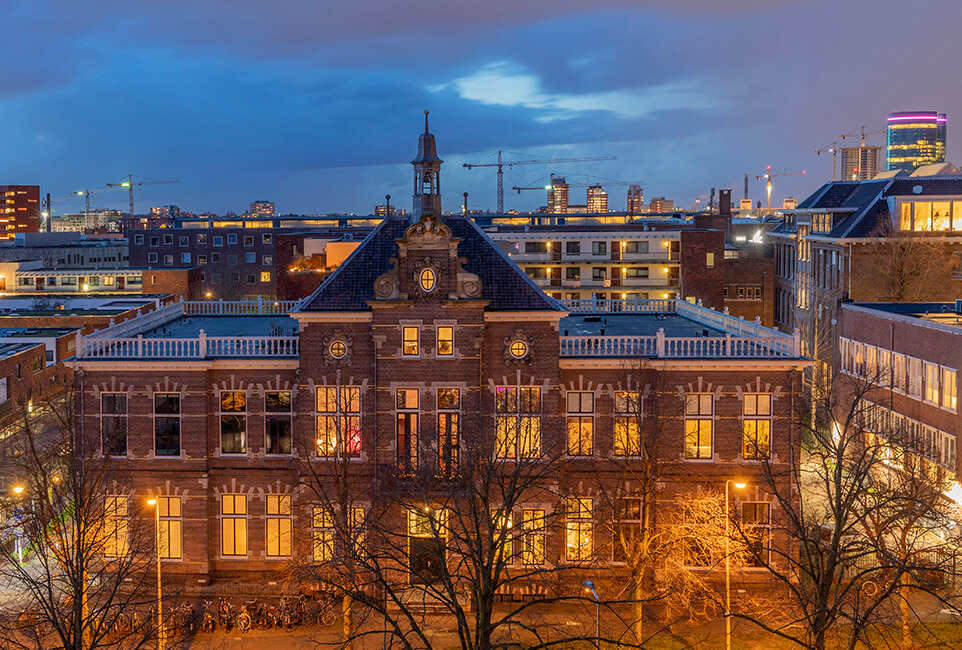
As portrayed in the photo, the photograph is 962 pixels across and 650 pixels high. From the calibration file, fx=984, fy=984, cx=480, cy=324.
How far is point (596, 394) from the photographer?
47.6m

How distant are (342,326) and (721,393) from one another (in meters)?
18.4

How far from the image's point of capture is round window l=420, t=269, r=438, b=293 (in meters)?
45.2

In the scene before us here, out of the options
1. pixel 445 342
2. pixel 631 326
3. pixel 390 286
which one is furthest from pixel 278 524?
pixel 631 326

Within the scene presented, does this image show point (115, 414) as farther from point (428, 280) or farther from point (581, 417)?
point (581, 417)

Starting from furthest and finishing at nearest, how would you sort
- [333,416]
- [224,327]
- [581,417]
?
[224,327]
[581,417]
[333,416]

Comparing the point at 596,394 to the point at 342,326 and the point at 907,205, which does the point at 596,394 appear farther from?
the point at 907,205

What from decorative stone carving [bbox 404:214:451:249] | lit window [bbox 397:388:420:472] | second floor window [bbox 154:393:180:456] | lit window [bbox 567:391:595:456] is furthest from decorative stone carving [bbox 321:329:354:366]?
lit window [bbox 567:391:595:456]

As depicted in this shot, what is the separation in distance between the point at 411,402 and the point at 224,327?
1565 cm

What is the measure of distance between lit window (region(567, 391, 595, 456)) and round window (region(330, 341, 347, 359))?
1104 centimetres

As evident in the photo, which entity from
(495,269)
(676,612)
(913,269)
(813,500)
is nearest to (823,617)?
(676,612)

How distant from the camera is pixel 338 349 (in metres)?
46.8

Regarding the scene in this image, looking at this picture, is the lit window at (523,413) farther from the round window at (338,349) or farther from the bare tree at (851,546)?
the bare tree at (851,546)

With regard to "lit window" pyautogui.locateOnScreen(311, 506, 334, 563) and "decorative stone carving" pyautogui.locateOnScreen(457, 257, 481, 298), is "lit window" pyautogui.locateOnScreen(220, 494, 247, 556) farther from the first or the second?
"decorative stone carving" pyautogui.locateOnScreen(457, 257, 481, 298)

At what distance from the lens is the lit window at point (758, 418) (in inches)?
1860
